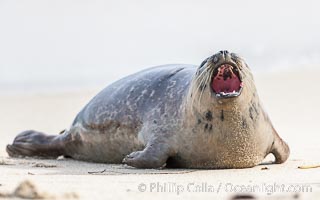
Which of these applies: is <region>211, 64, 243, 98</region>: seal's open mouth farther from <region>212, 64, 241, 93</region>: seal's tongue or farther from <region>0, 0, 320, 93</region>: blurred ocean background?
<region>0, 0, 320, 93</region>: blurred ocean background

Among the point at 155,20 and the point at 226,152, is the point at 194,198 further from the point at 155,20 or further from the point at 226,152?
the point at 155,20

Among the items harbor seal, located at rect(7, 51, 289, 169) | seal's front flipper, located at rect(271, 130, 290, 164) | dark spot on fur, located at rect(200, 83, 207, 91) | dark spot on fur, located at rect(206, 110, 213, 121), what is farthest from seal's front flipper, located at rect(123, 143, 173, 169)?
seal's front flipper, located at rect(271, 130, 290, 164)

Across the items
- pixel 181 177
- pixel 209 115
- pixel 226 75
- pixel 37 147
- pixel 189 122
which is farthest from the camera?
pixel 37 147

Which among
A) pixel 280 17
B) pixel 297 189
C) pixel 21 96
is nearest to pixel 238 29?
pixel 280 17

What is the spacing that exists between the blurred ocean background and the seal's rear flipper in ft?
24.1

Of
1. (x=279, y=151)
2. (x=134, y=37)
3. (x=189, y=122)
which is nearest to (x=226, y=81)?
(x=189, y=122)

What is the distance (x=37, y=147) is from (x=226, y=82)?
2105 millimetres

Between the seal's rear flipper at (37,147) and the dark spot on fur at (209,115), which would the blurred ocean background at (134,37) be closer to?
the seal's rear flipper at (37,147)

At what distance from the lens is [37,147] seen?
21.9 feet

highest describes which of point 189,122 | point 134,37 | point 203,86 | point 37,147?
point 134,37

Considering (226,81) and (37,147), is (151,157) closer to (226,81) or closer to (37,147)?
(226,81)

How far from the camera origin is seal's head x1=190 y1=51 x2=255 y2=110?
5008 mm

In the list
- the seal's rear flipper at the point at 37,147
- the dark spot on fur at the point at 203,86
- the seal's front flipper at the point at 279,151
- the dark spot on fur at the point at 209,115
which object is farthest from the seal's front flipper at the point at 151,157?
the seal's rear flipper at the point at 37,147

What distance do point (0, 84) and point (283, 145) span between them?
10.3 metres
